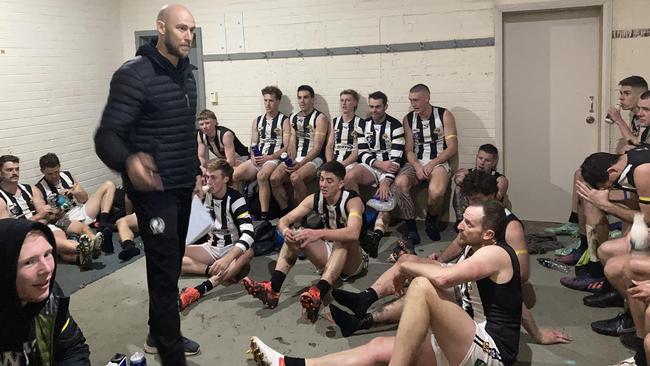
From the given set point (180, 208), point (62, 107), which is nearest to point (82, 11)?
point (62, 107)

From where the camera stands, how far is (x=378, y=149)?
238 inches

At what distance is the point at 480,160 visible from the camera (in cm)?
552

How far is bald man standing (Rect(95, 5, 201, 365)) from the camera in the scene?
257 cm

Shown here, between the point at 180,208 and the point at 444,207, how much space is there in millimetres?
3855

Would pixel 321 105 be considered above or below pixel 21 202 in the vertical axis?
above

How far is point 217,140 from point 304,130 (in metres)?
0.96

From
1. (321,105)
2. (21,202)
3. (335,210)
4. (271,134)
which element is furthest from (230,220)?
(321,105)

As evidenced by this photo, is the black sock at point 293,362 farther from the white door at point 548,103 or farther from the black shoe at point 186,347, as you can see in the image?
the white door at point 548,103

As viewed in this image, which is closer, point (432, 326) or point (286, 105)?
point (432, 326)

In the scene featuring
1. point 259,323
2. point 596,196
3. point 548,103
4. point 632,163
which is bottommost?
point 259,323

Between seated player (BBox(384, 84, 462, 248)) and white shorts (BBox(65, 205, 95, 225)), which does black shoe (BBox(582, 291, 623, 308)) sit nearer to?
seated player (BBox(384, 84, 462, 248))

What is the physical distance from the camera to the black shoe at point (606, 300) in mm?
3789

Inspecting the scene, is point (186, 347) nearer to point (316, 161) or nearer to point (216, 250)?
point (216, 250)

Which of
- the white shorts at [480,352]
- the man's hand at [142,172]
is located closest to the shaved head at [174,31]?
the man's hand at [142,172]
